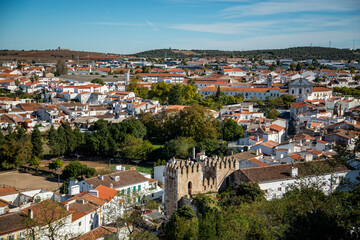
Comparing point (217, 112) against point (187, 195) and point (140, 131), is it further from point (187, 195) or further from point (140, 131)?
point (187, 195)

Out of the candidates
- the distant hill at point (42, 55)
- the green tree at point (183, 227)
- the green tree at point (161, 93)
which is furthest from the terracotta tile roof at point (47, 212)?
the distant hill at point (42, 55)

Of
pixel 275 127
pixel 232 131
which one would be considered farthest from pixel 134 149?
pixel 275 127

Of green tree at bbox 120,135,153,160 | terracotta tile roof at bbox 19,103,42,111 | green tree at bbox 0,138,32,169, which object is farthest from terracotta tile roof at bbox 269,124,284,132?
terracotta tile roof at bbox 19,103,42,111

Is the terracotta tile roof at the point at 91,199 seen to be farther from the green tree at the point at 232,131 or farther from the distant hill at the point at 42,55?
the distant hill at the point at 42,55

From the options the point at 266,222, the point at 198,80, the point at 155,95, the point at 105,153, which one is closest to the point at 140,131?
the point at 105,153

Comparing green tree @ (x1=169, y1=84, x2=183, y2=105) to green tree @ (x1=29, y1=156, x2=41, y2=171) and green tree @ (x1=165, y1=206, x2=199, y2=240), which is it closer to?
green tree @ (x1=29, y1=156, x2=41, y2=171)

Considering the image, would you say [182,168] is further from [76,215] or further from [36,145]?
[36,145]
